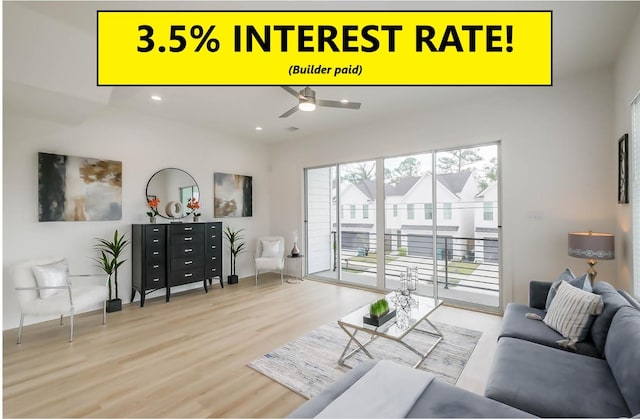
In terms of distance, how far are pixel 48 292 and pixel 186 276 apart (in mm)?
1615

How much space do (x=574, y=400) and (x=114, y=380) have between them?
3078mm

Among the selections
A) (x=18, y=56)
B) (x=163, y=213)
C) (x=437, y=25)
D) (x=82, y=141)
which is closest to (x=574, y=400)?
(x=437, y=25)

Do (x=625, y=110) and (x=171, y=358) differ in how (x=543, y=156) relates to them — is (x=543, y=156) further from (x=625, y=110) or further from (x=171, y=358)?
(x=171, y=358)

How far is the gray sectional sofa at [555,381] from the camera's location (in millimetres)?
1509

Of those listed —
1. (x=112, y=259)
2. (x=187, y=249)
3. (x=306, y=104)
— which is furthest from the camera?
(x=187, y=249)

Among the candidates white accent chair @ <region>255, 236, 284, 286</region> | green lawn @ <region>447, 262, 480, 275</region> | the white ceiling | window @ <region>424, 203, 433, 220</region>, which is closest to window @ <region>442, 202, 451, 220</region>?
window @ <region>424, 203, 433, 220</region>

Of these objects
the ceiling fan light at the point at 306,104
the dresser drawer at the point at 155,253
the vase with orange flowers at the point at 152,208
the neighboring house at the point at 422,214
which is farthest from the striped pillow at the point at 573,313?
the vase with orange flowers at the point at 152,208

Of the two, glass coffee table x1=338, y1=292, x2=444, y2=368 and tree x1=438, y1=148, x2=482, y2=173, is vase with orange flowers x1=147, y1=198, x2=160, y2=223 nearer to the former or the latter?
glass coffee table x1=338, y1=292, x2=444, y2=368

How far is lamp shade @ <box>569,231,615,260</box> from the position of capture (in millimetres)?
2906

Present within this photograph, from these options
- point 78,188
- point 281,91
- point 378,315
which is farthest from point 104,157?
point 378,315

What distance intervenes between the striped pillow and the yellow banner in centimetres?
150

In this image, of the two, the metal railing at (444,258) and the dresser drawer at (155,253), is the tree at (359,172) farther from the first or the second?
Result: the dresser drawer at (155,253)

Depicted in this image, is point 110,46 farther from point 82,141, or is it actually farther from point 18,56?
point 82,141

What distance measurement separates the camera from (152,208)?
15.2 ft
